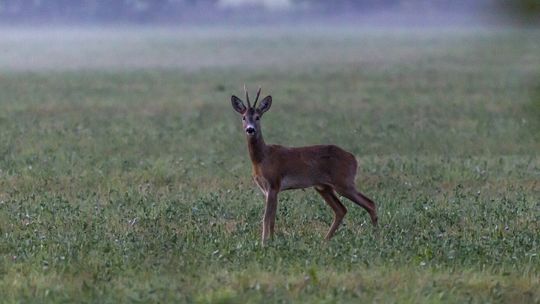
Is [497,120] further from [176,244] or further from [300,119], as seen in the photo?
[176,244]

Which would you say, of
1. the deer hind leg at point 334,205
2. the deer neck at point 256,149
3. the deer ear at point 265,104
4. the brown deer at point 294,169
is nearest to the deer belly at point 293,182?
the brown deer at point 294,169

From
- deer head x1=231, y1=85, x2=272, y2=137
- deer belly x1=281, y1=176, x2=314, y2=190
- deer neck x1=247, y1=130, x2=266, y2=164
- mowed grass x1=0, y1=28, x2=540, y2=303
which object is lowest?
mowed grass x1=0, y1=28, x2=540, y2=303

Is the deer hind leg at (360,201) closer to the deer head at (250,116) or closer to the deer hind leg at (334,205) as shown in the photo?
the deer hind leg at (334,205)

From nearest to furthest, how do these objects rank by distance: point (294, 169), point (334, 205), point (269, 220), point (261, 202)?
point (269, 220), point (294, 169), point (334, 205), point (261, 202)

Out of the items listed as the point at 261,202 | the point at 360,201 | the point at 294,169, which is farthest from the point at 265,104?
the point at 261,202

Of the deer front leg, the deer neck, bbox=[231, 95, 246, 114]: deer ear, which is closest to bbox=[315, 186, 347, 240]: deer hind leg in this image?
the deer front leg

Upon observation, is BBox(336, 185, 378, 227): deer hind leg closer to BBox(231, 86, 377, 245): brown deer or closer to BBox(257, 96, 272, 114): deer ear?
BBox(231, 86, 377, 245): brown deer

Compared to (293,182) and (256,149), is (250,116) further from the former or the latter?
(293,182)

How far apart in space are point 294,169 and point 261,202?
7.37 feet

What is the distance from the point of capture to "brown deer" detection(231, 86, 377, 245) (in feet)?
46.9

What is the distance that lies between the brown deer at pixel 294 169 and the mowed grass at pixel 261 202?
31cm

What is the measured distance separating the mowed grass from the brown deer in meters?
0.31

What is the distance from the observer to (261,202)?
55.0 feet

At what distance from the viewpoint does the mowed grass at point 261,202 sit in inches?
453
